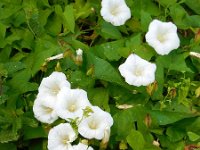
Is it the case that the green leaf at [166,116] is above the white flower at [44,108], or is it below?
below

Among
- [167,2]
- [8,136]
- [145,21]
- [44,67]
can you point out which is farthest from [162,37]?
[8,136]

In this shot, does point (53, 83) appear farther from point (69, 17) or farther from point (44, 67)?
point (69, 17)

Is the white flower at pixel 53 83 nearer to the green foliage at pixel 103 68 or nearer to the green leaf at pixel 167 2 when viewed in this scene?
the green foliage at pixel 103 68

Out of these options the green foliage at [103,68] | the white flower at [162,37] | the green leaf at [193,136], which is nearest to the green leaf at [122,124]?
the green foliage at [103,68]

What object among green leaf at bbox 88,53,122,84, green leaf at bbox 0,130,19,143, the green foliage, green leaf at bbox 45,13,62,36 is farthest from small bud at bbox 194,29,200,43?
green leaf at bbox 0,130,19,143

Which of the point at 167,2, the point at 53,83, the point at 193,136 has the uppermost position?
the point at 167,2

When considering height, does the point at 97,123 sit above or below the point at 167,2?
below

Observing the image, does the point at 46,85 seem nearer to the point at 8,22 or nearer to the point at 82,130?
the point at 82,130
